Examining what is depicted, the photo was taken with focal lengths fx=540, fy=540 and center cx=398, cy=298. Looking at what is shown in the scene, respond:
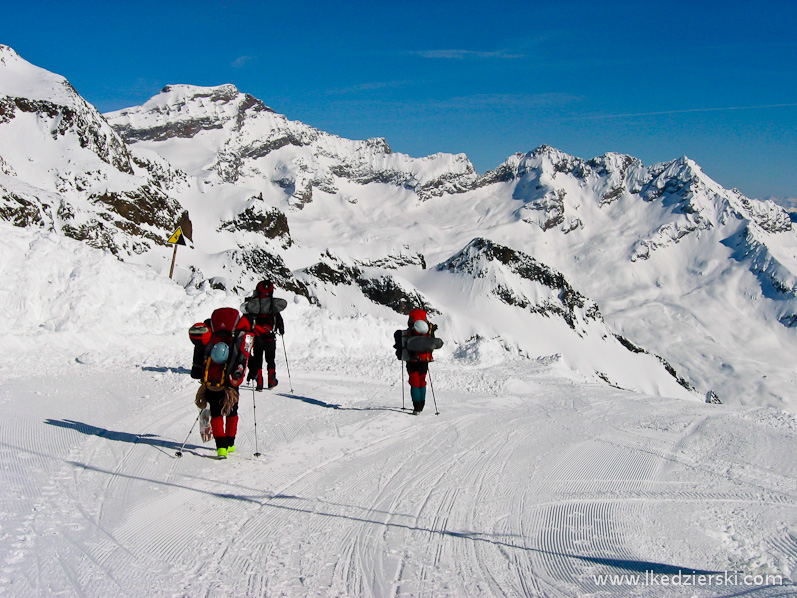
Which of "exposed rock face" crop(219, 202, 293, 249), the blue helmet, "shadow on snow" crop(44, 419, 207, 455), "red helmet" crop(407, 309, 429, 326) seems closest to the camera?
the blue helmet

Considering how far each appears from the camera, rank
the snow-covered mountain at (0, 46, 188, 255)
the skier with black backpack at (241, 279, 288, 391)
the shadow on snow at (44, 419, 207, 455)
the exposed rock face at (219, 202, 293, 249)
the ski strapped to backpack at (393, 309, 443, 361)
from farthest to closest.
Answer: the exposed rock face at (219, 202, 293, 249) < the snow-covered mountain at (0, 46, 188, 255) < the skier with black backpack at (241, 279, 288, 391) < the ski strapped to backpack at (393, 309, 443, 361) < the shadow on snow at (44, 419, 207, 455)

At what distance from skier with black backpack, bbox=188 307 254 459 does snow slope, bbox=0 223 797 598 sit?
20.5 inches

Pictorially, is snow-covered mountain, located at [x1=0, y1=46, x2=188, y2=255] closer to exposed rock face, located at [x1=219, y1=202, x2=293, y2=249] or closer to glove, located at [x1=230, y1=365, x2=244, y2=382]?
exposed rock face, located at [x1=219, y1=202, x2=293, y2=249]

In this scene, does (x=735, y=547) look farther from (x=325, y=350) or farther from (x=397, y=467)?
(x=325, y=350)

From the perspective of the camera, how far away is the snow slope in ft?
13.2

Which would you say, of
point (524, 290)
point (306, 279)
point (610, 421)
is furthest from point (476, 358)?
point (524, 290)

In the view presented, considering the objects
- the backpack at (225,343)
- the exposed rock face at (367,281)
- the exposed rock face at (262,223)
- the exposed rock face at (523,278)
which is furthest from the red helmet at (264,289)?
the exposed rock face at (523,278)

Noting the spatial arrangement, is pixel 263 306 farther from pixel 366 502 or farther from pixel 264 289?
pixel 366 502

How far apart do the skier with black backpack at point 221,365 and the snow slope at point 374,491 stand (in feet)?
1.71

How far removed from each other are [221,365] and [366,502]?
89.0 inches

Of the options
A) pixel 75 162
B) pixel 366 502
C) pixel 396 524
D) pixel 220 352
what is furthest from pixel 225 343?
pixel 75 162

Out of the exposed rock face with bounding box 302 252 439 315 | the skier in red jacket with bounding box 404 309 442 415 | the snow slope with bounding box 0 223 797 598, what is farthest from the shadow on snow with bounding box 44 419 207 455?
the exposed rock face with bounding box 302 252 439 315

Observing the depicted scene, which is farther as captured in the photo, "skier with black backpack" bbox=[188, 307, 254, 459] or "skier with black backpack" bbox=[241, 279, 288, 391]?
"skier with black backpack" bbox=[241, 279, 288, 391]

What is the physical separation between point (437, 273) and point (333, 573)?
112 meters
